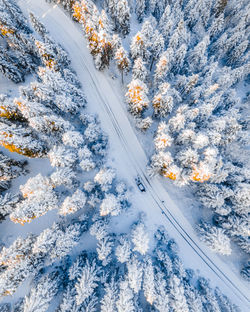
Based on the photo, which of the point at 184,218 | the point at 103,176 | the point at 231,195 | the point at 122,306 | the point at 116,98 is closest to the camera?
the point at 122,306

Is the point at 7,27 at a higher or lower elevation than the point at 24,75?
higher

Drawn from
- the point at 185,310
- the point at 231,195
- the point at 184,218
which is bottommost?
the point at 185,310

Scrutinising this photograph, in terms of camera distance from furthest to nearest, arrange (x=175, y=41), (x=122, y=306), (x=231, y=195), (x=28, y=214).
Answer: (x=175, y=41), (x=231, y=195), (x=28, y=214), (x=122, y=306)

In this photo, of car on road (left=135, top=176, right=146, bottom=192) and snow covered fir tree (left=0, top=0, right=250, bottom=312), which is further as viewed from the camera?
car on road (left=135, top=176, right=146, bottom=192)

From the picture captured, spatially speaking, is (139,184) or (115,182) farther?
(139,184)

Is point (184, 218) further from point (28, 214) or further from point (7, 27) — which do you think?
point (7, 27)

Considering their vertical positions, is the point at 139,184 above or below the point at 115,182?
below

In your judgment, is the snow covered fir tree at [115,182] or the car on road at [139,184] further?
the car on road at [139,184]

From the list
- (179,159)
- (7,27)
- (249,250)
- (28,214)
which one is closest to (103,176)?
(28,214)
